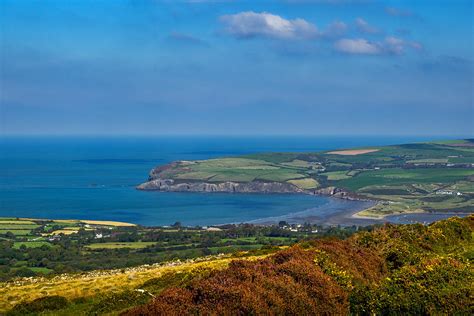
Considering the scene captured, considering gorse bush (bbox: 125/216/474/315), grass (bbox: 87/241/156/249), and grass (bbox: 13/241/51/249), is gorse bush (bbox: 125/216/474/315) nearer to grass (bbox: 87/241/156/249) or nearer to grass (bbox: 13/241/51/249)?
grass (bbox: 87/241/156/249)

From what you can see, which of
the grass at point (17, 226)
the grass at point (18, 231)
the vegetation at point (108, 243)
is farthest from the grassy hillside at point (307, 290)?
the grass at point (17, 226)

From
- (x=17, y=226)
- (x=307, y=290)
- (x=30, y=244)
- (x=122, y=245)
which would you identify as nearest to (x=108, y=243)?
(x=122, y=245)

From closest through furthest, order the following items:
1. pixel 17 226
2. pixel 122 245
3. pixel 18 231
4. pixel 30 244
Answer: pixel 122 245 → pixel 30 244 → pixel 18 231 → pixel 17 226

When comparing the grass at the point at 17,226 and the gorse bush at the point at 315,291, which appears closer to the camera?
the gorse bush at the point at 315,291

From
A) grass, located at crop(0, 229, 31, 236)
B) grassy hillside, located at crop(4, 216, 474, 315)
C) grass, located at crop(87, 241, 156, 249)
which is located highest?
grassy hillside, located at crop(4, 216, 474, 315)

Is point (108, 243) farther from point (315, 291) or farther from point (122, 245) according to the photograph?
point (315, 291)

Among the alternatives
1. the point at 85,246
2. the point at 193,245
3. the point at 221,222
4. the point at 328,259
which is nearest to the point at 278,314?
the point at 328,259

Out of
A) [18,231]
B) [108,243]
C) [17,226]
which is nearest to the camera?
[108,243]

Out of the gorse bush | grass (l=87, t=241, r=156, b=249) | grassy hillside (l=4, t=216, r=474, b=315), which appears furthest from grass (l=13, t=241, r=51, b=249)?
the gorse bush

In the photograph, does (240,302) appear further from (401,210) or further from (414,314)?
(401,210)

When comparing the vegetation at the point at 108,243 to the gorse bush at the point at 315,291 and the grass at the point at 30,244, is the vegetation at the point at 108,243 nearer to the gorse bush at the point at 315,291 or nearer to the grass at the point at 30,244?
the grass at the point at 30,244

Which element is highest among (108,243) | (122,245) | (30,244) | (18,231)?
(30,244)
